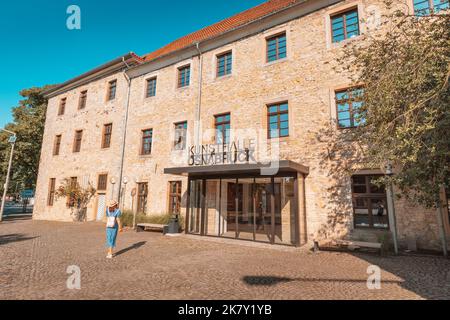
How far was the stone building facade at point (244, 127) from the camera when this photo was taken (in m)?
9.00

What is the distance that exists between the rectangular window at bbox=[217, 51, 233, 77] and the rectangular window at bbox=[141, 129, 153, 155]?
527 cm

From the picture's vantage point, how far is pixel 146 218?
42.7 ft

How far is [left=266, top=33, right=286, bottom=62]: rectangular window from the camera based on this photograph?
11276 mm

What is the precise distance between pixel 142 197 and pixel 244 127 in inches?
281

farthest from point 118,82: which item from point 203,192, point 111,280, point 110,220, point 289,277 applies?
point 289,277

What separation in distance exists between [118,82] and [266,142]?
11641mm

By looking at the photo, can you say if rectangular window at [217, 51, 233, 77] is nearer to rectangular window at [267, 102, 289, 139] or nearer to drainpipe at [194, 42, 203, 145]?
drainpipe at [194, 42, 203, 145]

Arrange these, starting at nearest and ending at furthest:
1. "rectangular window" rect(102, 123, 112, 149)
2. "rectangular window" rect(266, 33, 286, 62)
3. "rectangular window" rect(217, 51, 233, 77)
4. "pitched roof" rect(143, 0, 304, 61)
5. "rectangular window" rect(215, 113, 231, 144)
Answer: "rectangular window" rect(266, 33, 286, 62), "rectangular window" rect(215, 113, 231, 144), "pitched roof" rect(143, 0, 304, 61), "rectangular window" rect(217, 51, 233, 77), "rectangular window" rect(102, 123, 112, 149)

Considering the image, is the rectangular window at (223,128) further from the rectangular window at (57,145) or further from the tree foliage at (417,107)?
the rectangular window at (57,145)

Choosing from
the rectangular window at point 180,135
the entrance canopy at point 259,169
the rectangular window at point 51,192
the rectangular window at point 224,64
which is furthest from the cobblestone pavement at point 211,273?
the rectangular window at point 51,192

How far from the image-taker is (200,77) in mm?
13289

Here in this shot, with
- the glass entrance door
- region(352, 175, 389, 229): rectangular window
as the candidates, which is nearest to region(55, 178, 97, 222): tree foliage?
the glass entrance door
